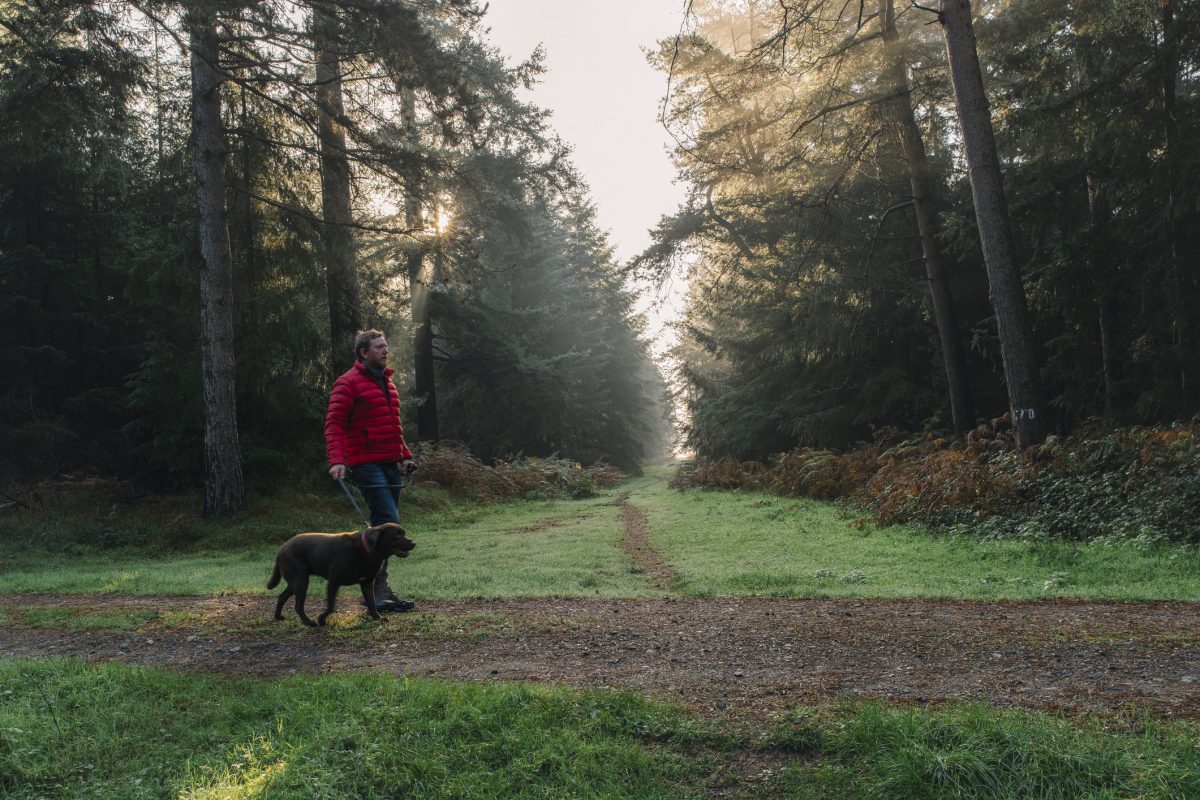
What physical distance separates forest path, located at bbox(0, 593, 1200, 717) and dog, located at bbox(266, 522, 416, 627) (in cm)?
29

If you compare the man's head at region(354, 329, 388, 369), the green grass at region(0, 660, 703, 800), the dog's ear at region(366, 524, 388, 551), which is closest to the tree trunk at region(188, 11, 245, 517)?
the man's head at region(354, 329, 388, 369)

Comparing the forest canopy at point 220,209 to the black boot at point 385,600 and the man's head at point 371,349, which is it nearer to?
the man's head at point 371,349

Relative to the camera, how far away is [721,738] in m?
3.48

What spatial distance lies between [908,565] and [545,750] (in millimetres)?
6054

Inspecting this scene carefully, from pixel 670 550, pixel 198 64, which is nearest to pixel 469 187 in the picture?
pixel 198 64

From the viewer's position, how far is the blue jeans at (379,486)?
6.57 metres

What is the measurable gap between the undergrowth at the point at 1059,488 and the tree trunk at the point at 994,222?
710mm

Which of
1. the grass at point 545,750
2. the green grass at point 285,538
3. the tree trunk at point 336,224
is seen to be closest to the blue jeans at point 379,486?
the green grass at point 285,538

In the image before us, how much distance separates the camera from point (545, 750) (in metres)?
3.34

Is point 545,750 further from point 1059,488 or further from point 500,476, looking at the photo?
point 500,476

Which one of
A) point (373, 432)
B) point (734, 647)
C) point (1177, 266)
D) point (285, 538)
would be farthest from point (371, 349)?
point (1177, 266)

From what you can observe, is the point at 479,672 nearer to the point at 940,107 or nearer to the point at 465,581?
the point at 465,581

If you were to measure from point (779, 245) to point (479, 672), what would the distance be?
673 inches

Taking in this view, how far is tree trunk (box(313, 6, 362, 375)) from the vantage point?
44.8 ft
